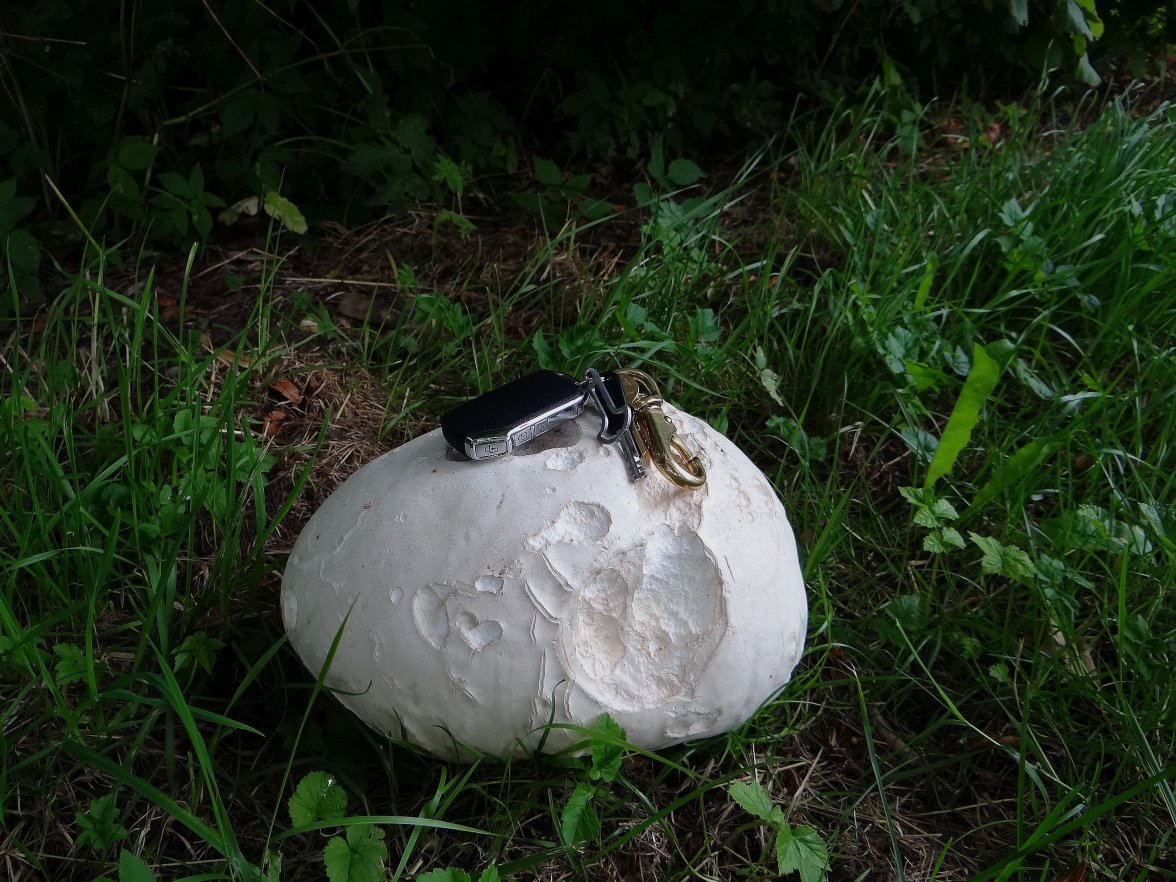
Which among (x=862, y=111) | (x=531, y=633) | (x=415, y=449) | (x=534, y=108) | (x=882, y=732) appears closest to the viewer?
(x=531, y=633)

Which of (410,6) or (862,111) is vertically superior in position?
(410,6)

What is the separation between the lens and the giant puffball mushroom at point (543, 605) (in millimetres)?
1413

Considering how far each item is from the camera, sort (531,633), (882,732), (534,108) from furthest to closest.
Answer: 1. (534,108)
2. (882,732)
3. (531,633)

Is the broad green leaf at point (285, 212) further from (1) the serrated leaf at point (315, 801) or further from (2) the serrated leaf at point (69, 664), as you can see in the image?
(1) the serrated leaf at point (315, 801)

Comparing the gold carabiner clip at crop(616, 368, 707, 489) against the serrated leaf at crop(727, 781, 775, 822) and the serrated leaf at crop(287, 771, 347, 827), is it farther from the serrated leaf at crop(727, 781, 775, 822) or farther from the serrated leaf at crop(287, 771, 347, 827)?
the serrated leaf at crop(287, 771, 347, 827)

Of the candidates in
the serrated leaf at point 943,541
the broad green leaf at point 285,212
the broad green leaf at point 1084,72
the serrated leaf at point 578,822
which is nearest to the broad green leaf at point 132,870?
the serrated leaf at point 578,822

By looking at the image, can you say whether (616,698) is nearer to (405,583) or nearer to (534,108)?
(405,583)

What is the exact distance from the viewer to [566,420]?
1.59 meters

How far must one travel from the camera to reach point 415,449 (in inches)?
64.9

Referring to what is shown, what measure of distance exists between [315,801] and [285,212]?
1725 mm

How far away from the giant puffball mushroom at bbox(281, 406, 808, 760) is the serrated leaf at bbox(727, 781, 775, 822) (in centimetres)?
10

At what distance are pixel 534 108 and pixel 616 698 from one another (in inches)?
90.2

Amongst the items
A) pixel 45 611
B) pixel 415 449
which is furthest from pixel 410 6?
pixel 45 611

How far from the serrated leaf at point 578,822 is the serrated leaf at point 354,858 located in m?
0.26
